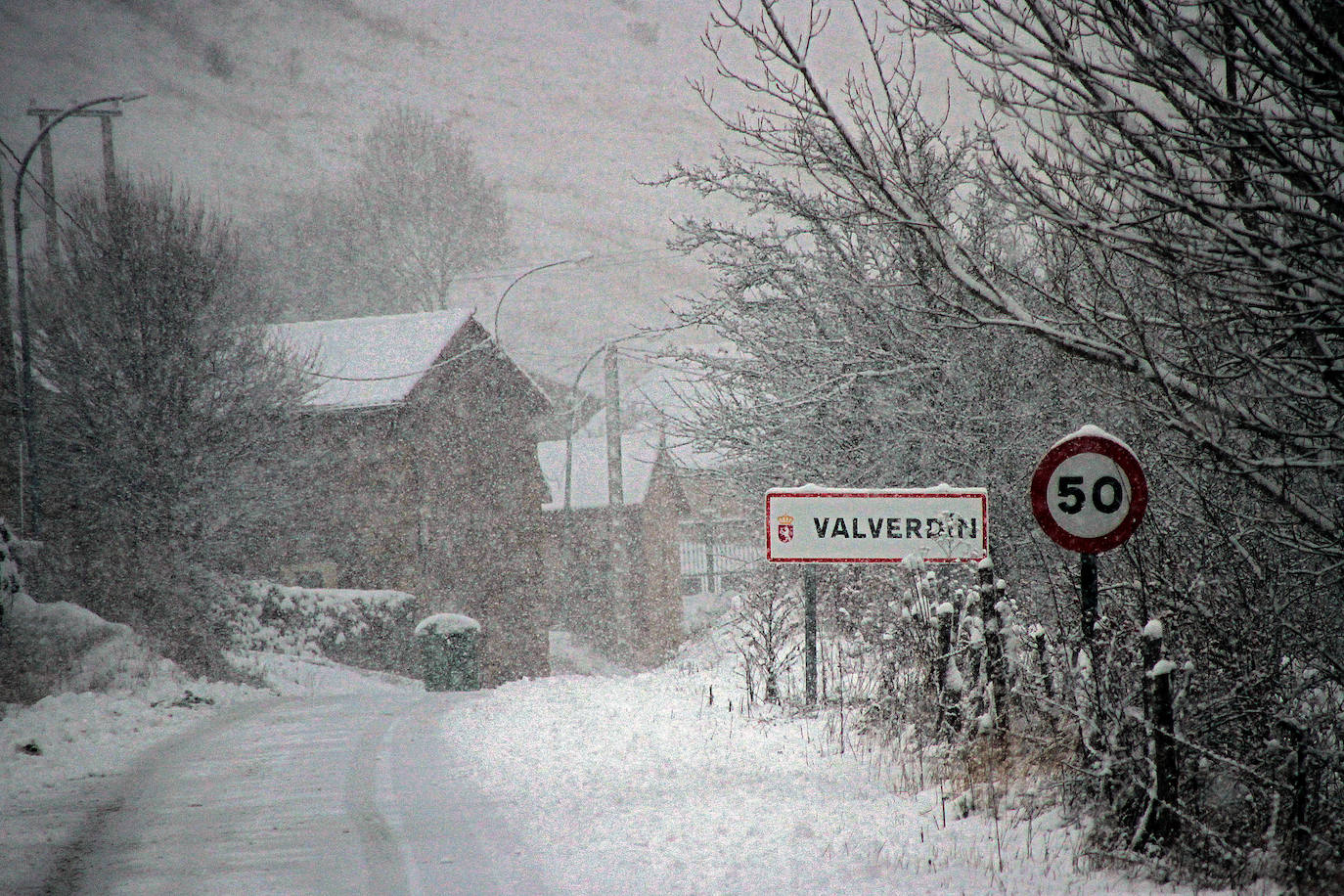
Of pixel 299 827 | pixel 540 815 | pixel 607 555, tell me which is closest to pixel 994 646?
pixel 540 815

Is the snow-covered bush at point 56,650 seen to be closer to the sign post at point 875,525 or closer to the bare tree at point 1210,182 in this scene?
the sign post at point 875,525

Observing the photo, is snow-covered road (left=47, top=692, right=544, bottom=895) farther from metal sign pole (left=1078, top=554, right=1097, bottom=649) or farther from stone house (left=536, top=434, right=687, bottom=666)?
stone house (left=536, top=434, right=687, bottom=666)

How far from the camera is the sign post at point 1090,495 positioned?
17.5ft

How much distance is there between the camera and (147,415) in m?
21.0

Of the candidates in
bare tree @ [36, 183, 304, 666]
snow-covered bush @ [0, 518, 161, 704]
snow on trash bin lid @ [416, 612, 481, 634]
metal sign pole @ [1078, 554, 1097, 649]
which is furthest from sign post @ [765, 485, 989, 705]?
bare tree @ [36, 183, 304, 666]

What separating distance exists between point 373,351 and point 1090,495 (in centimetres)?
2848

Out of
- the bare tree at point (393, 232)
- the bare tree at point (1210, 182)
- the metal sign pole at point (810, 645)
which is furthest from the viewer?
the bare tree at point (393, 232)

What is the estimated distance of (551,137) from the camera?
7394 centimetres

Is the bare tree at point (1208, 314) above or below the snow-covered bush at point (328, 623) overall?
above

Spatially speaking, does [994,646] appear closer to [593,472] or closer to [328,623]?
[328,623]

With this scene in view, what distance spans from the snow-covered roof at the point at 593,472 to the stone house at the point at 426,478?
3713 millimetres

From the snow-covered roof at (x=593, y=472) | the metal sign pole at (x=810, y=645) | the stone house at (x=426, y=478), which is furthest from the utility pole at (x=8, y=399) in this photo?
the snow-covered roof at (x=593, y=472)

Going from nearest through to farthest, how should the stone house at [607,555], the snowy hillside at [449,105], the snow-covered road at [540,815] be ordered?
the snow-covered road at [540,815] < the stone house at [607,555] < the snowy hillside at [449,105]

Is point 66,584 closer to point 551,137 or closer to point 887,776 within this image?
point 887,776
